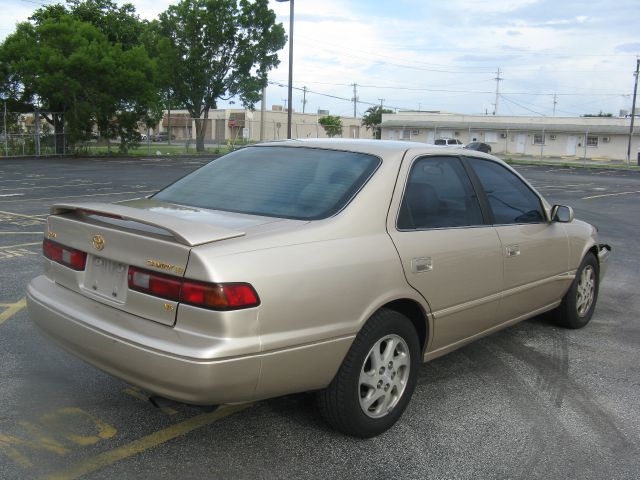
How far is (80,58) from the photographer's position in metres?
30.9

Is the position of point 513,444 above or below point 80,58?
below

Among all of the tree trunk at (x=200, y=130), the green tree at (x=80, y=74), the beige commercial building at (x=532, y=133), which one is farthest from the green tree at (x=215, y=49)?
the beige commercial building at (x=532, y=133)

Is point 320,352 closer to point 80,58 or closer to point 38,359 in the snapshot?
point 38,359

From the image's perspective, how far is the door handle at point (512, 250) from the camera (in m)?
4.25

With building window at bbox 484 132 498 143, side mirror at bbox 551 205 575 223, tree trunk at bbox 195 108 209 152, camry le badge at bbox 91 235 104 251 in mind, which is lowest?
camry le badge at bbox 91 235 104 251

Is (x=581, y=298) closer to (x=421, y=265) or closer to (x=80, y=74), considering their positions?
(x=421, y=265)

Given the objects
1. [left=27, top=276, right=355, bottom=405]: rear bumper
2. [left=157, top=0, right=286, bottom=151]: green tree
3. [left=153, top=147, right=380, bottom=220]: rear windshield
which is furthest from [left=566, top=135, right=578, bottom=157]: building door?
[left=27, top=276, right=355, bottom=405]: rear bumper

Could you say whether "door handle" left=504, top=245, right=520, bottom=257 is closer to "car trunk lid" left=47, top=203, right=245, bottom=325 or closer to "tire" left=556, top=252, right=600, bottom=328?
"tire" left=556, top=252, right=600, bottom=328

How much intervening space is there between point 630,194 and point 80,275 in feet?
74.5

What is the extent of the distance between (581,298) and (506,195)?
156 centimetres

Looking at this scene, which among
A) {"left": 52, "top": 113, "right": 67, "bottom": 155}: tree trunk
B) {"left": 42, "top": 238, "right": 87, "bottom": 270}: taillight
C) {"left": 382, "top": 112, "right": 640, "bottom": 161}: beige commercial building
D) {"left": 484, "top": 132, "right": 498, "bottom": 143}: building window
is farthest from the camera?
{"left": 484, "top": 132, "right": 498, "bottom": 143}: building window

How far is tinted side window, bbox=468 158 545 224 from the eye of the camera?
436 cm

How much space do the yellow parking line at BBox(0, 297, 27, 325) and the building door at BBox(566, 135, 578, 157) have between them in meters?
60.3

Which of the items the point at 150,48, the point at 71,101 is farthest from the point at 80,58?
the point at 150,48
